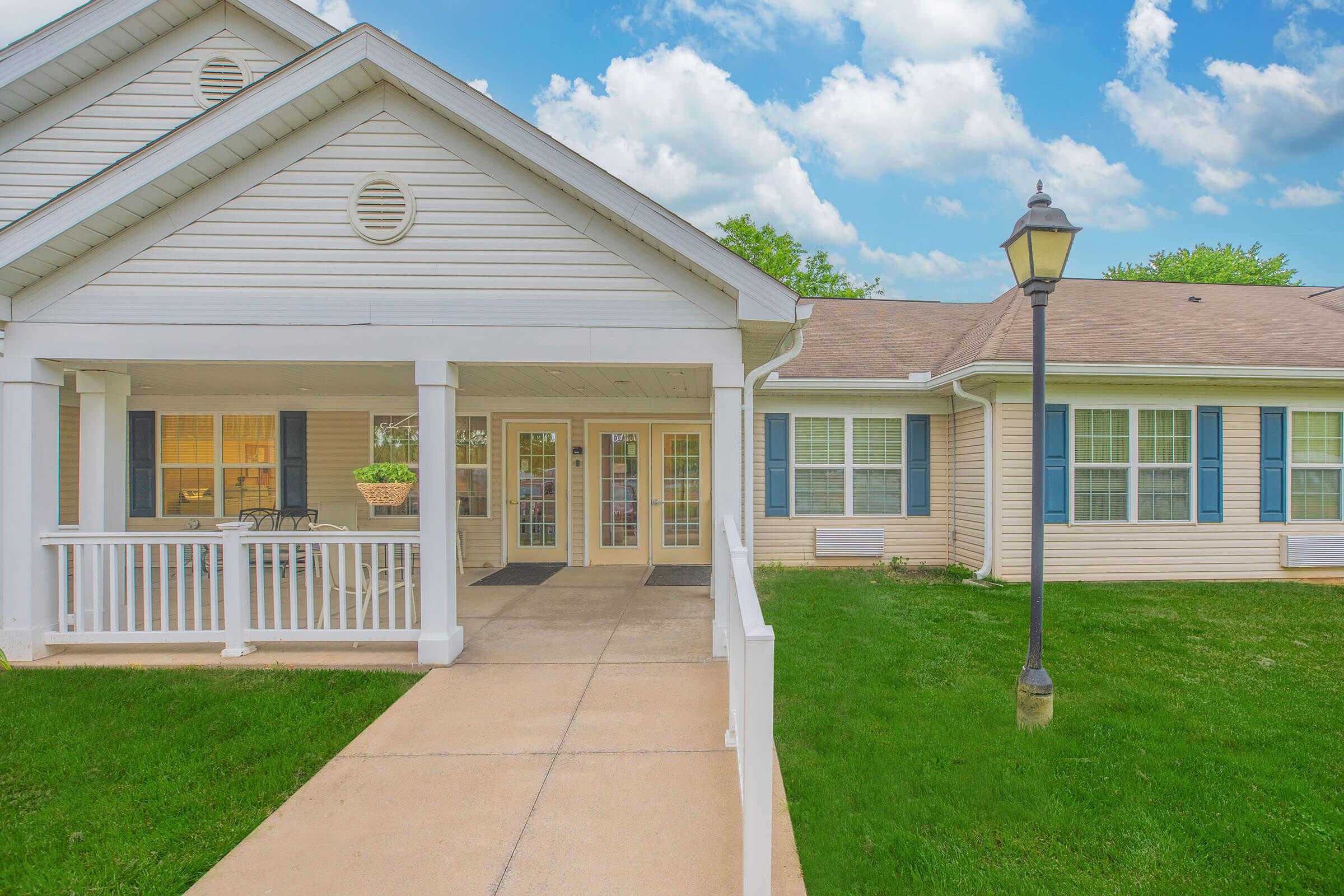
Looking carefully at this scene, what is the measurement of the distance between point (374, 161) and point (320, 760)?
12.3 feet

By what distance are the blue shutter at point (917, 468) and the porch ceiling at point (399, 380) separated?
2.98m

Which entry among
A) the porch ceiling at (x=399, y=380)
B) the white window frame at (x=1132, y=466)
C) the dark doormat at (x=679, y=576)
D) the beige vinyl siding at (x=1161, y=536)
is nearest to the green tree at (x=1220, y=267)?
the beige vinyl siding at (x=1161, y=536)

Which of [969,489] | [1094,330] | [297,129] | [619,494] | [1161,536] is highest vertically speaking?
[297,129]

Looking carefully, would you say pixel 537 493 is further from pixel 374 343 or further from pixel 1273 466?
pixel 1273 466

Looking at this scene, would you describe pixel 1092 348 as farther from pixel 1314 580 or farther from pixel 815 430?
pixel 1314 580

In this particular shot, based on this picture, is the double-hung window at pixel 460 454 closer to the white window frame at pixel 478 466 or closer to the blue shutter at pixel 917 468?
the white window frame at pixel 478 466

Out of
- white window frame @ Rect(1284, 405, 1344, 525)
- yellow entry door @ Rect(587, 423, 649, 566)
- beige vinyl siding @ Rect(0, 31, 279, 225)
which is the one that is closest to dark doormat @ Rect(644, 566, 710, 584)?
yellow entry door @ Rect(587, 423, 649, 566)

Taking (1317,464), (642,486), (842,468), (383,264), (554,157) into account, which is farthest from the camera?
(642,486)

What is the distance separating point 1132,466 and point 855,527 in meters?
3.39

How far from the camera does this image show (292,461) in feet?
26.7

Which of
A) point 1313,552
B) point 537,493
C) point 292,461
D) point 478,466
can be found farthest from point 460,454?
point 1313,552

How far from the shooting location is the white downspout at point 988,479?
738 cm

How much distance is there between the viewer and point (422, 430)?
14.4 ft

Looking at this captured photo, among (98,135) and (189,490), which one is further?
(189,490)
